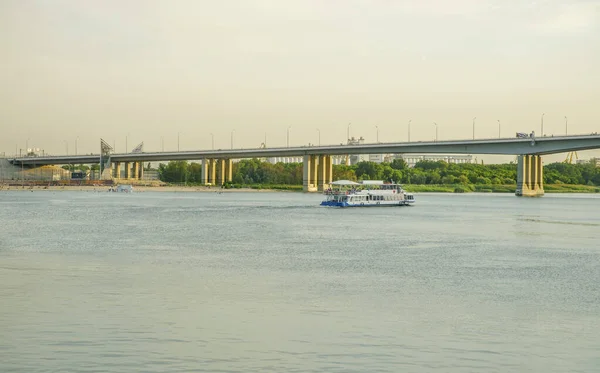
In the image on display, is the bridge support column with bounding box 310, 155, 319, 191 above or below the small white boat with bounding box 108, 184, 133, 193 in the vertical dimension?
above

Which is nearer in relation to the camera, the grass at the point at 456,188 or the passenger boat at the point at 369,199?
the passenger boat at the point at 369,199

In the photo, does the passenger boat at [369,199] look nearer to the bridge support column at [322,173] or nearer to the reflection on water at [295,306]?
the reflection on water at [295,306]

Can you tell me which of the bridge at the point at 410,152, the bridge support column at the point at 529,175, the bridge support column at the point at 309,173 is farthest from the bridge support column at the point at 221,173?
the bridge support column at the point at 529,175

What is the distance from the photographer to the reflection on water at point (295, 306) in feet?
49.1

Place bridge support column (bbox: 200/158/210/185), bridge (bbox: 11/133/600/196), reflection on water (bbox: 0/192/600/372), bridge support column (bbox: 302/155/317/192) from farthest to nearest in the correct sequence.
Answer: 1. bridge support column (bbox: 200/158/210/185)
2. bridge support column (bbox: 302/155/317/192)
3. bridge (bbox: 11/133/600/196)
4. reflection on water (bbox: 0/192/600/372)

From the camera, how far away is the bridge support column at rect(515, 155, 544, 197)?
13088cm

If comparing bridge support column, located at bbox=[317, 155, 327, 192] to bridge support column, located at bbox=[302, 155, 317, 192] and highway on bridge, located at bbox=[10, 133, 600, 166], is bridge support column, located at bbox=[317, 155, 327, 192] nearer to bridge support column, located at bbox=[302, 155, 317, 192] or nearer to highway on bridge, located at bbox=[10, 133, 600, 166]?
bridge support column, located at bbox=[302, 155, 317, 192]

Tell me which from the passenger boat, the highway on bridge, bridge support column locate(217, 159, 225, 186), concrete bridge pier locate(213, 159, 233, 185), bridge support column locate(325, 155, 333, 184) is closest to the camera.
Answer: the passenger boat

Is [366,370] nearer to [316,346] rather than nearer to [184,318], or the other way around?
[316,346]

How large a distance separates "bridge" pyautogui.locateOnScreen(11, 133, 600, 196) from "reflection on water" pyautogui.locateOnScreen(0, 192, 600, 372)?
80.5 m

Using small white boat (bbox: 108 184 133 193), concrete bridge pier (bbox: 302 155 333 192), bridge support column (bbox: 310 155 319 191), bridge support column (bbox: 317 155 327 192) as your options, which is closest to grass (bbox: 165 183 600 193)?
concrete bridge pier (bbox: 302 155 333 192)

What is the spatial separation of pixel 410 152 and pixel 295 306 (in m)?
119

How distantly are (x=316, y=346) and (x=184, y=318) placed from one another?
13.9 ft

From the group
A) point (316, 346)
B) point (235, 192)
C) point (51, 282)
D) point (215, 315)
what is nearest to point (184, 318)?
point (215, 315)
